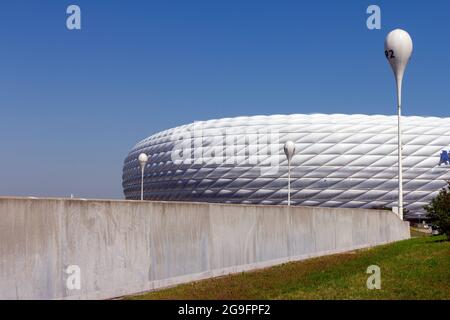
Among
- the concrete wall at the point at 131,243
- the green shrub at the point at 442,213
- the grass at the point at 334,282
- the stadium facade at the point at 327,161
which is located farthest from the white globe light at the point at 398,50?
the stadium facade at the point at 327,161

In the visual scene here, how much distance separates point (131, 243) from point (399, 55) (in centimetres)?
2419

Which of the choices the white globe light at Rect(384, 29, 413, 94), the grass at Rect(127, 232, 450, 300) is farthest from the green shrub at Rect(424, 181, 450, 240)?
the white globe light at Rect(384, 29, 413, 94)

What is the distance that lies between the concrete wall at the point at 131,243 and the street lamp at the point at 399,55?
1401 cm

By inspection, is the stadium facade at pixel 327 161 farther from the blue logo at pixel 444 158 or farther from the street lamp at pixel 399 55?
the street lamp at pixel 399 55

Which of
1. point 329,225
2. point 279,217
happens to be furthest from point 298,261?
point 329,225

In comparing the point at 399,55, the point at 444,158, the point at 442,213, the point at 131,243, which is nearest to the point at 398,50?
the point at 399,55

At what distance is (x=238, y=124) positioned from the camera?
87.8m

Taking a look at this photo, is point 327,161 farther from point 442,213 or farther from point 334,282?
point 334,282

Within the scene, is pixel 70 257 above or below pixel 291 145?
below

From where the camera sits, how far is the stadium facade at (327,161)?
8312cm

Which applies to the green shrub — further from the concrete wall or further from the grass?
the concrete wall

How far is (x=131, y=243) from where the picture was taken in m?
12.9

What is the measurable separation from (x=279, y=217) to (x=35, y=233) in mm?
9326
